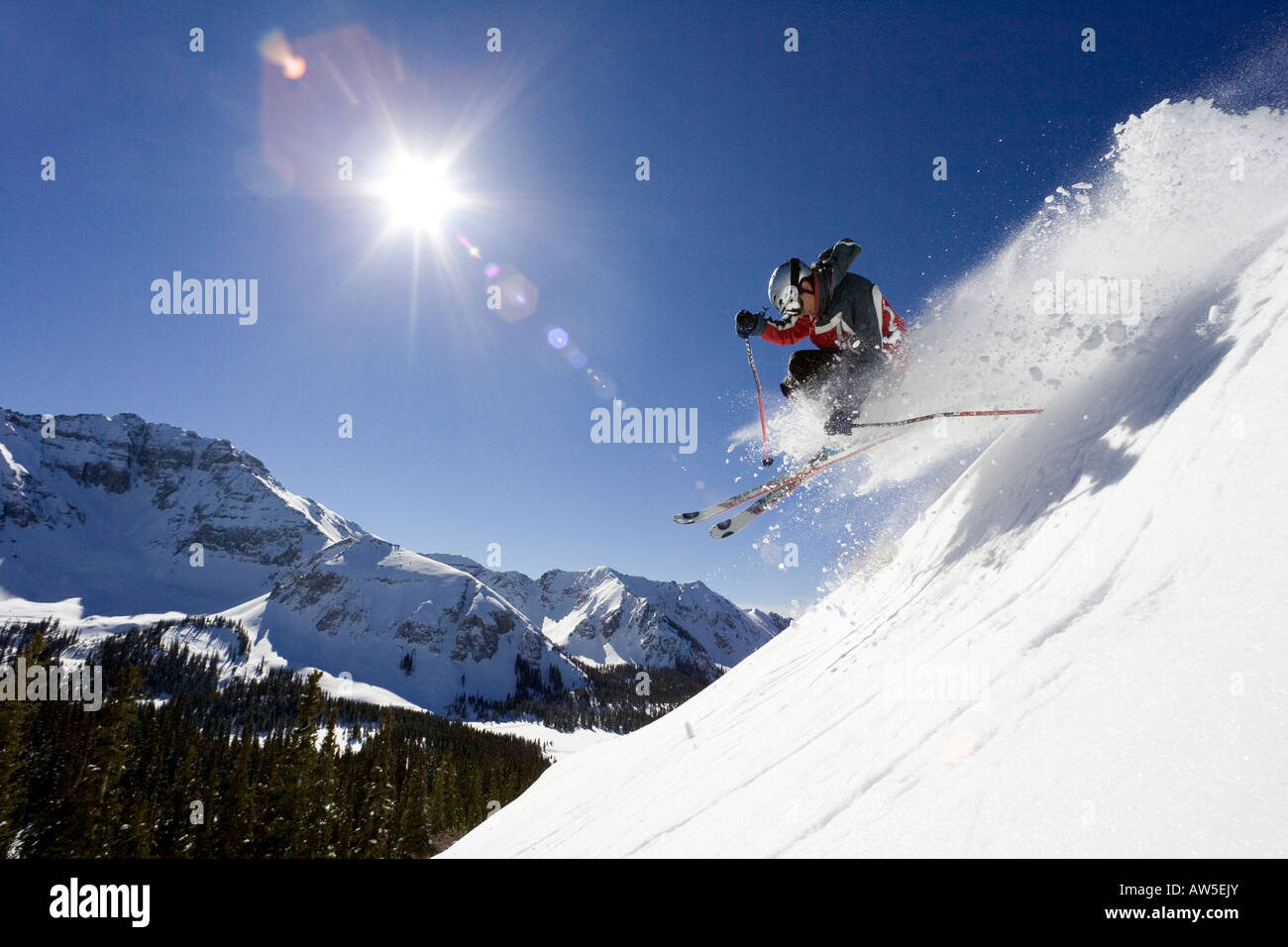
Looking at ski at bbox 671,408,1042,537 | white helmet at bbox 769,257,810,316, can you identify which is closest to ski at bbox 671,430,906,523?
ski at bbox 671,408,1042,537

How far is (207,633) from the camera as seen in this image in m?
156

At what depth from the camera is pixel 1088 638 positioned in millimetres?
2463

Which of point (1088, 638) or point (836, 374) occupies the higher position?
point (836, 374)

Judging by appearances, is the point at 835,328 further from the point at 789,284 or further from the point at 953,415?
the point at 953,415

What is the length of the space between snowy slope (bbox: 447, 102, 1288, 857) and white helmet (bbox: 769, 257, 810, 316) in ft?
10.9

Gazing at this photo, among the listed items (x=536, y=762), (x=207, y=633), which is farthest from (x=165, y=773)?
(x=207, y=633)

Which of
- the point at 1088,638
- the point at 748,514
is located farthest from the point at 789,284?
the point at 1088,638

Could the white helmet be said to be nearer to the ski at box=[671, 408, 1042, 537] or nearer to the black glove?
the black glove

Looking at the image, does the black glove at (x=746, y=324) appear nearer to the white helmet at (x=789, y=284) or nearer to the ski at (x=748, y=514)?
the white helmet at (x=789, y=284)

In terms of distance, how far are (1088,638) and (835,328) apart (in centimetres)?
688

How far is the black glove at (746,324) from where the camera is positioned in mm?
8930

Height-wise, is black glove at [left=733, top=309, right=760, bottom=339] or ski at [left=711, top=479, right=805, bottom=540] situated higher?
black glove at [left=733, top=309, right=760, bottom=339]

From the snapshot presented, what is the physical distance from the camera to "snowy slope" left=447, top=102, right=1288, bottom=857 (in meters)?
1.79
